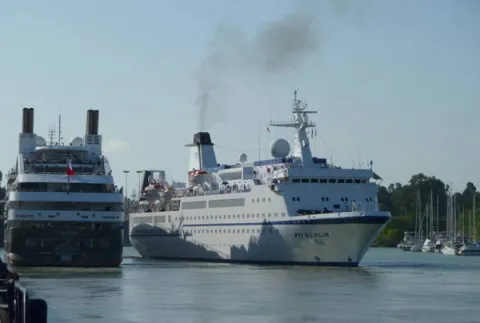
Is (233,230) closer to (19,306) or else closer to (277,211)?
(277,211)

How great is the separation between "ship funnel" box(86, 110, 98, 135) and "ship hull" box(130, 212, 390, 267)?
12.1 meters

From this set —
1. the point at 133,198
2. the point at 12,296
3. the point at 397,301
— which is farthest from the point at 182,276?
the point at 133,198

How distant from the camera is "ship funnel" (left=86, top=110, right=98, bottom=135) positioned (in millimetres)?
74250

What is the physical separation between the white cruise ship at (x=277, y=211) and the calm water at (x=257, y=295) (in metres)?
4.03

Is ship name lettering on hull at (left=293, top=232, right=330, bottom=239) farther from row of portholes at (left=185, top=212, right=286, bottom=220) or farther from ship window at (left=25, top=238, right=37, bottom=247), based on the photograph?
ship window at (left=25, top=238, right=37, bottom=247)

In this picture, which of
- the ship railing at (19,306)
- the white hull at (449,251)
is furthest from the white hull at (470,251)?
the ship railing at (19,306)

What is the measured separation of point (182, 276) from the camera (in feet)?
190

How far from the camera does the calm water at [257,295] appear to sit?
111 ft

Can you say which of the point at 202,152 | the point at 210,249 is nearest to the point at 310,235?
the point at 210,249

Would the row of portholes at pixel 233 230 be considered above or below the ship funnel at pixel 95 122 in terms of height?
below

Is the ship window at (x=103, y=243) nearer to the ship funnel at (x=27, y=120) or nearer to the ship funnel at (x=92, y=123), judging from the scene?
the ship funnel at (x=92, y=123)

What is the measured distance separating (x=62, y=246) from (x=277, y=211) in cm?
1531

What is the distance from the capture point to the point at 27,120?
7475 cm

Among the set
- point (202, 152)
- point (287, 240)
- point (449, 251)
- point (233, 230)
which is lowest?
point (449, 251)
